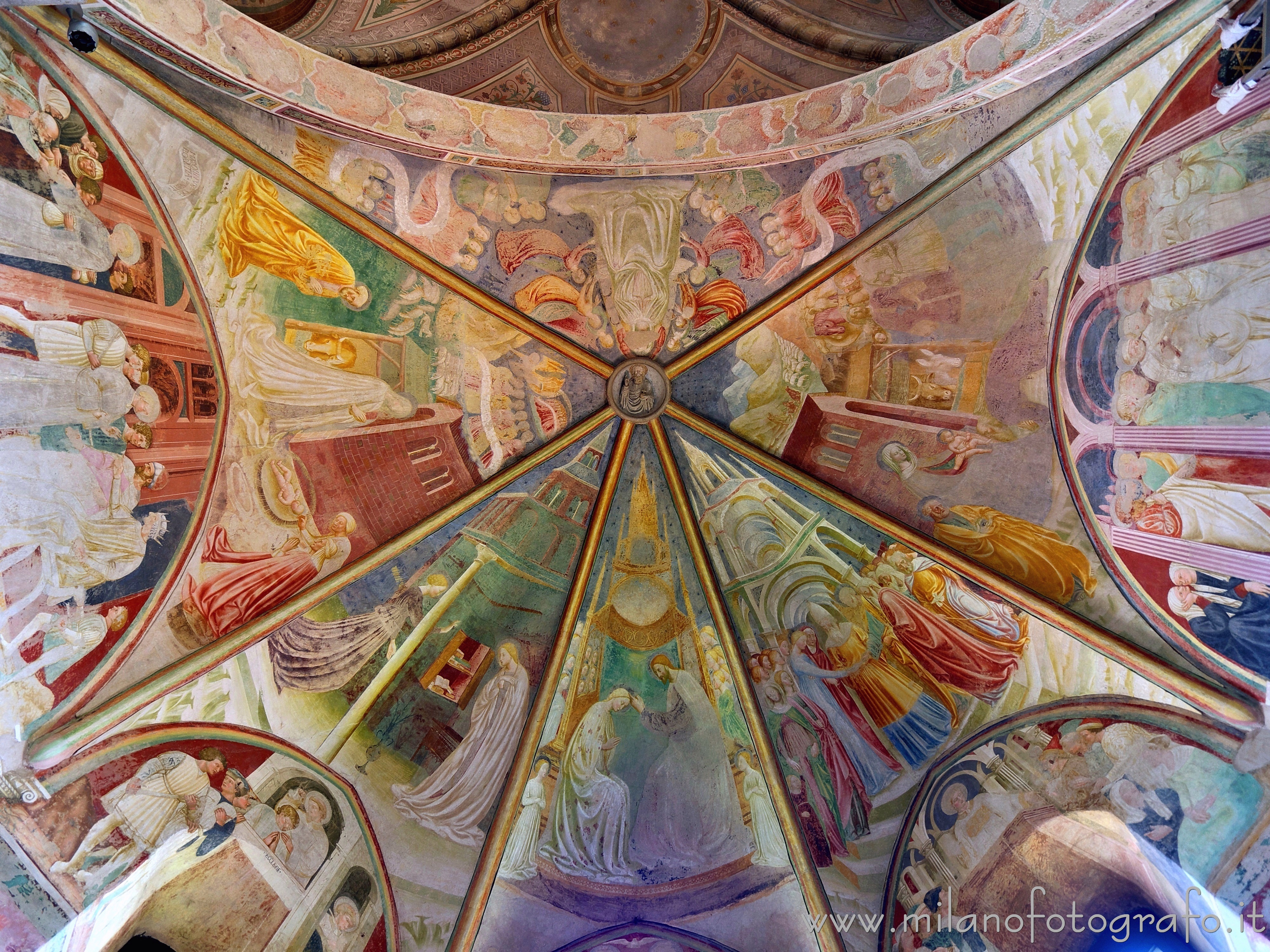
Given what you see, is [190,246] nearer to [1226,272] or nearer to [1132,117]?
[1132,117]

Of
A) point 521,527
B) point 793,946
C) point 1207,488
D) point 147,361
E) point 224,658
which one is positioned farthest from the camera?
point 521,527

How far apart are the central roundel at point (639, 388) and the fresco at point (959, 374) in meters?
0.29

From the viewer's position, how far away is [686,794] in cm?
898

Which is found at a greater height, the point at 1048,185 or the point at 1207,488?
the point at 1048,185

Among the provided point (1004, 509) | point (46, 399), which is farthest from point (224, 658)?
point (1004, 509)

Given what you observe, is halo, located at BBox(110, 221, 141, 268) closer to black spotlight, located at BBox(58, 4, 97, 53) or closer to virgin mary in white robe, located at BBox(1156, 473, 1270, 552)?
black spotlight, located at BBox(58, 4, 97, 53)

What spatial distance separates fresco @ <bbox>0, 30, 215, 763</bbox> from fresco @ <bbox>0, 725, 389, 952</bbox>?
79 cm

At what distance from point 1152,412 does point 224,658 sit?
870 centimetres

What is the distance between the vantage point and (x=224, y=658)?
711 cm

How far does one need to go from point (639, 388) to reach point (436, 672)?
418cm

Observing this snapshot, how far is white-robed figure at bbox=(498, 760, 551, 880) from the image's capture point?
8508 mm

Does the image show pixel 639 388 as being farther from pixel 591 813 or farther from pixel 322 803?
pixel 322 803

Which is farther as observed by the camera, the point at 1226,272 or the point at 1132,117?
the point at 1132,117

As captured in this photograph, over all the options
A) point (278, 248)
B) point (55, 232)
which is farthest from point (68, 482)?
point (278, 248)
